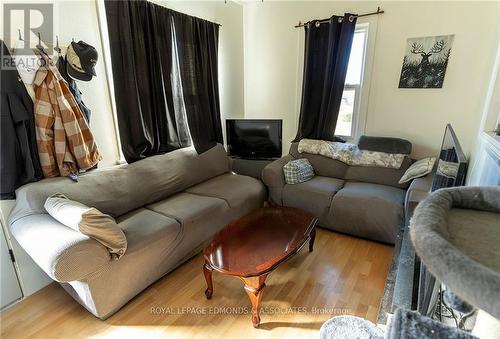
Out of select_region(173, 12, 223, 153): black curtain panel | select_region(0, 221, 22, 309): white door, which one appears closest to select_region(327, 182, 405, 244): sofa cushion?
select_region(173, 12, 223, 153): black curtain panel

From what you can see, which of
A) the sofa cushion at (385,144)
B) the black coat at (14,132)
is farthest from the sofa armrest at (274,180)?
the black coat at (14,132)

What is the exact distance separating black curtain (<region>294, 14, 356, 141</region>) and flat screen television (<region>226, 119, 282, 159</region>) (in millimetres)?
423

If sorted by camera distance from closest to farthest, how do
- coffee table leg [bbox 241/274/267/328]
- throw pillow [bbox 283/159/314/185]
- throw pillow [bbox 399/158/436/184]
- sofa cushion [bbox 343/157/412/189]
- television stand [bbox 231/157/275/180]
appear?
coffee table leg [bbox 241/274/267/328] < throw pillow [bbox 399/158/436/184] < sofa cushion [bbox 343/157/412/189] < throw pillow [bbox 283/159/314/185] < television stand [bbox 231/157/275/180]

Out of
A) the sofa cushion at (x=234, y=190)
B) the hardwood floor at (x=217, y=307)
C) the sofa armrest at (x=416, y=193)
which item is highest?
the sofa armrest at (x=416, y=193)

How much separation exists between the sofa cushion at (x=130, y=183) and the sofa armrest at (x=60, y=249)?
21cm

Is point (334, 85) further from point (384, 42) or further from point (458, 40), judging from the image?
point (458, 40)

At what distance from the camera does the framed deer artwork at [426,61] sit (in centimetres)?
251

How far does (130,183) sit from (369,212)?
213cm

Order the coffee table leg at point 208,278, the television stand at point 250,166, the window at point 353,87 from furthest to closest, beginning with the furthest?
the television stand at point 250,166 → the window at point 353,87 → the coffee table leg at point 208,278

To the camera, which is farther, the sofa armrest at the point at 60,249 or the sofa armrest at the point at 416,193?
the sofa armrest at the point at 416,193

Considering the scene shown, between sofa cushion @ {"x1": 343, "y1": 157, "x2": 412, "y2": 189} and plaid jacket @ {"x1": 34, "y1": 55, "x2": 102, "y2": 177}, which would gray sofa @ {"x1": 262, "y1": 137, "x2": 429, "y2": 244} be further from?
plaid jacket @ {"x1": 34, "y1": 55, "x2": 102, "y2": 177}

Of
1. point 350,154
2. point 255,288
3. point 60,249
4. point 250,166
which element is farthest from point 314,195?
point 60,249

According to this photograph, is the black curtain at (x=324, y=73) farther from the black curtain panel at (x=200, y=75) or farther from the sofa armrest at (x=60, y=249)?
the sofa armrest at (x=60, y=249)

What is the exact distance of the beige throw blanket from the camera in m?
2.71
